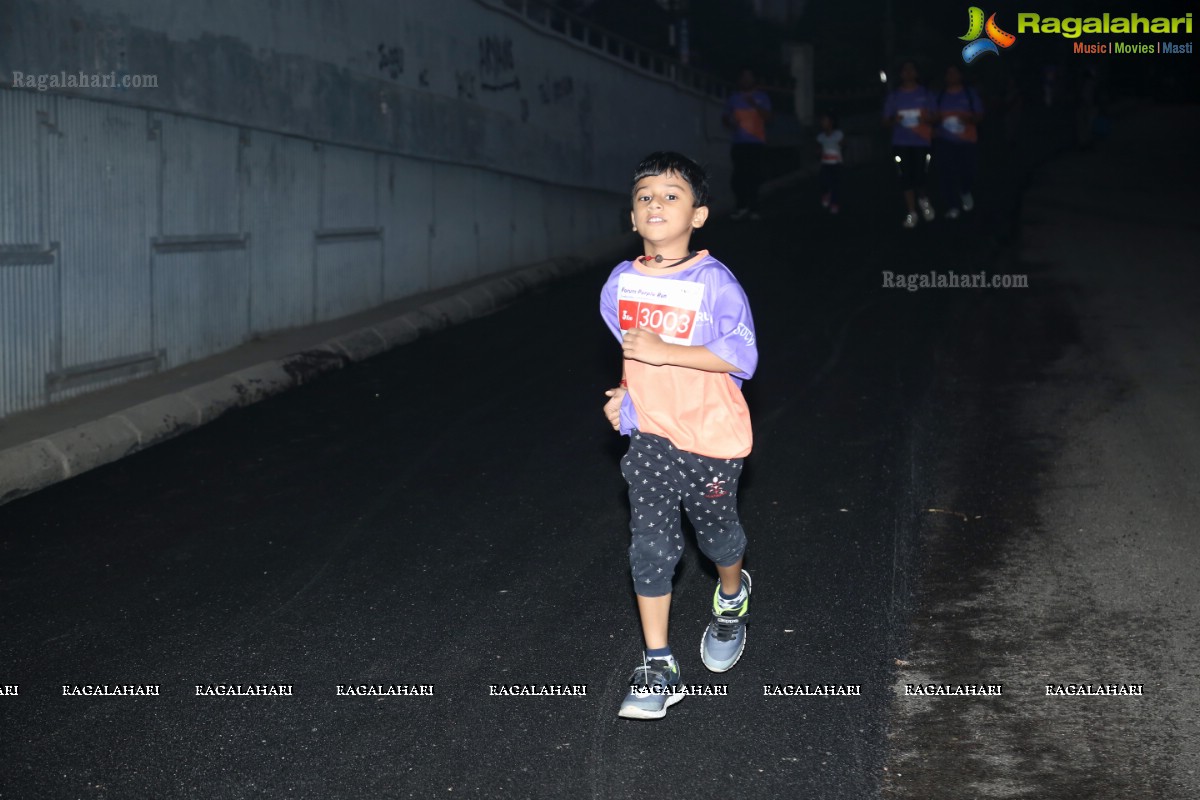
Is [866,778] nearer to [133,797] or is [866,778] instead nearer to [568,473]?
[133,797]

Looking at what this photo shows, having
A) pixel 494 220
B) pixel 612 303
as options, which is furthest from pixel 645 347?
pixel 494 220

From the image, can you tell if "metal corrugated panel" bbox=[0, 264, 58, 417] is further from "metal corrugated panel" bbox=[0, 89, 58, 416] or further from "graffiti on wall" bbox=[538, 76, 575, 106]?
"graffiti on wall" bbox=[538, 76, 575, 106]

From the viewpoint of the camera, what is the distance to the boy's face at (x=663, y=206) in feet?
→ 14.0

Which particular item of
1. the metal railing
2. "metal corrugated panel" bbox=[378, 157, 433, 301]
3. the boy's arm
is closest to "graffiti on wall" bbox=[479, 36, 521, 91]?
the metal railing

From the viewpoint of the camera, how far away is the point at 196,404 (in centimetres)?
889

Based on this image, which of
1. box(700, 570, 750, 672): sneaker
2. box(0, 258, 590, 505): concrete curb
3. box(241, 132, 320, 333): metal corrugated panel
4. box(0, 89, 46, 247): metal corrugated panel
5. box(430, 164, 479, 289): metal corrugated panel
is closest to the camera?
box(700, 570, 750, 672): sneaker

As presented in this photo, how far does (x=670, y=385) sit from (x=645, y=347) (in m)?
0.23

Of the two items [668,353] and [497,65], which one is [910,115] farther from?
[668,353]

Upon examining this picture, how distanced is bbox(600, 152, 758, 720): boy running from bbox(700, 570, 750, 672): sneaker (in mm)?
289

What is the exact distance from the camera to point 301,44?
12062 millimetres

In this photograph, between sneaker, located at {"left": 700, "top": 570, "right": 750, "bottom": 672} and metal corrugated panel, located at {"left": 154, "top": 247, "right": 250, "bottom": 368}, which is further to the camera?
metal corrugated panel, located at {"left": 154, "top": 247, "right": 250, "bottom": 368}

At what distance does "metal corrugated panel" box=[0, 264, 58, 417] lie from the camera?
8250 millimetres

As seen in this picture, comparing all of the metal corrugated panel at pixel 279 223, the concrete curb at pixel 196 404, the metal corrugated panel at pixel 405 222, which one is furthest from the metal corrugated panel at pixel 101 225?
the metal corrugated panel at pixel 405 222

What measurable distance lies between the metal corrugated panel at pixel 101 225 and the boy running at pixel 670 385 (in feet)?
18.2
